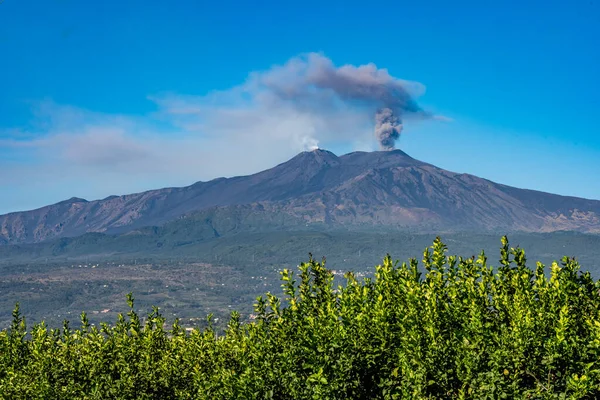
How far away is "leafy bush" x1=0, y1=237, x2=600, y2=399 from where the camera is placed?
33250 mm

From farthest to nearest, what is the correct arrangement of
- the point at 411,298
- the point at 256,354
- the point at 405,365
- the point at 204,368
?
the point at 204,368, the point at 256,354, the point at 411,298, the point at 405,365

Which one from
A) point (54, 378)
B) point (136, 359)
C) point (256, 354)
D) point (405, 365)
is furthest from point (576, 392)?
point (54, 378)

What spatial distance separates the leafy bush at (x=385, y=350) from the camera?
33250 mm

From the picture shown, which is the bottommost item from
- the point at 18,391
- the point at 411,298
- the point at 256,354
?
the point at 18,391

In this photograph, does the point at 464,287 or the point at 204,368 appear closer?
the point at 464,287

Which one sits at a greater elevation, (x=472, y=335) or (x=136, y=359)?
(x=472, y=335)

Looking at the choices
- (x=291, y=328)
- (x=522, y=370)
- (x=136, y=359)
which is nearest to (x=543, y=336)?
(x=522, y=370)

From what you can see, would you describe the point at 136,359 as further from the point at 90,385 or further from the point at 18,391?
the point at 18,391

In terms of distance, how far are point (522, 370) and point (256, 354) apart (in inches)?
636

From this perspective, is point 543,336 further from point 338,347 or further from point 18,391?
point 18,391

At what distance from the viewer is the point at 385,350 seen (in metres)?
37.7

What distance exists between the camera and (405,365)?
33.1 metres

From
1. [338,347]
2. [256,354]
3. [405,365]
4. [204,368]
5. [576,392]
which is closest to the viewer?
[576,392]

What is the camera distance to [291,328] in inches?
1704
